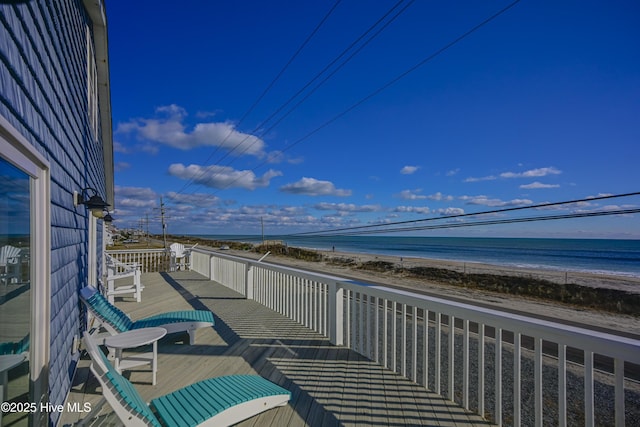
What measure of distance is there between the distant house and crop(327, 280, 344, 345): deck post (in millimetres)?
2654

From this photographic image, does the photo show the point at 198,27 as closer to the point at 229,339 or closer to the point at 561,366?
the point at 229,339

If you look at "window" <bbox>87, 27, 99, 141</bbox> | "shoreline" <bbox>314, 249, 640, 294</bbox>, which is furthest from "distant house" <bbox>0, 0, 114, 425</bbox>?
"shoreline" <bbox>314, 249, 640, 294</bbox>

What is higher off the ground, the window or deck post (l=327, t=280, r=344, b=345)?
the window

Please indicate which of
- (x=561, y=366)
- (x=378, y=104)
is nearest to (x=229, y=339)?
(x=561, y=366)

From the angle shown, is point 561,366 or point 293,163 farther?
point 293,163

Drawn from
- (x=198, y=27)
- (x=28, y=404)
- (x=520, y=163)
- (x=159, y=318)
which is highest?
(x=198, y=27)

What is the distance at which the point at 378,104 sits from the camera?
13.1 metres

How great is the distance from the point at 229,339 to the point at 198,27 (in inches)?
352

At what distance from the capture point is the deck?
2402 mm

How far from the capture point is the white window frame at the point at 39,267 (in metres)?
1.77

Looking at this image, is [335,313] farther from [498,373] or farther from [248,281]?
[248,281]

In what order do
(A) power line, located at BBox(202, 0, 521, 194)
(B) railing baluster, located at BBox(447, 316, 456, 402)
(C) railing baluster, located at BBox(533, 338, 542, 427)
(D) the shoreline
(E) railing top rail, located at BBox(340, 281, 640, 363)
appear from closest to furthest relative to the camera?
(E) railing top rail, located at BBox(340, 281, 640, 363) → (C) railing baluster, located at BBox(533, 338, 542, 427) → (B) railing baluster, located at BBox(447, 316, 456, 402) → (A) power line, located at BBox(202, 0, 521, 194) → (D) the shoreline

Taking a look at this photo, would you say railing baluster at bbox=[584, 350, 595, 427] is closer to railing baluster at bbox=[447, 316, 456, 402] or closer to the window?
A: railing baluster at bbox=[447, 316, 456, 402]

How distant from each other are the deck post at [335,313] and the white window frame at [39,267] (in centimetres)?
272
